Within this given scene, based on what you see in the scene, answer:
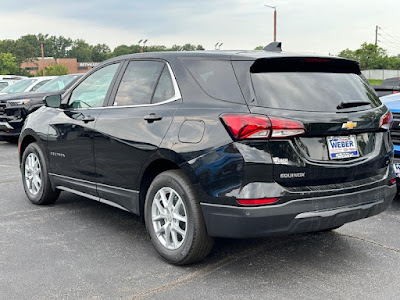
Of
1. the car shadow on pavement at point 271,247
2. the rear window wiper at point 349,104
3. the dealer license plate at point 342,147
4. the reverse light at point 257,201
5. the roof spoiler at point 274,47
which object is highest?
the roof spoiler at point 274,47

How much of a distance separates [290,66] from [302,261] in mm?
1593

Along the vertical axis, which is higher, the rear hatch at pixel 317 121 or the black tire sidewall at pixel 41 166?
the rear hatch at pixel 317 121

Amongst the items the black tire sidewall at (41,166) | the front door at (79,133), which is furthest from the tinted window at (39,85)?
the front door at (79,133)

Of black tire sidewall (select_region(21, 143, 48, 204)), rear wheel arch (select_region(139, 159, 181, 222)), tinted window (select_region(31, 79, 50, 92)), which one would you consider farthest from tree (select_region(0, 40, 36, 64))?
rear wheel arch (select_region(139, 159, 181, 222))

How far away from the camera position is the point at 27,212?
5.81m

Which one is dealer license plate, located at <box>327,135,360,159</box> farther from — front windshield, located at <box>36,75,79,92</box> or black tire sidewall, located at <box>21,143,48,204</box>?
front windshield, located at <box>36,75,79,92</box>

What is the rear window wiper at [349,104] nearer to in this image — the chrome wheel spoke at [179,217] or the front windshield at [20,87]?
the chrome wheel spoke at [179,217]

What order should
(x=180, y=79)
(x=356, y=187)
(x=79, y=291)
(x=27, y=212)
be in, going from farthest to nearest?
(x=27, y=212) < (x=180, y=79) < (x=356, y=187) < (x=79, y=291)

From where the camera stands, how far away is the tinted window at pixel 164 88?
4266 millimetres

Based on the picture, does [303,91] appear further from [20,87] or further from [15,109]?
[20,87]


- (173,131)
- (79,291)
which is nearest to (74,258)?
(79,291)

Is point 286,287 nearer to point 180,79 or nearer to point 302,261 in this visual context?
point 302,261

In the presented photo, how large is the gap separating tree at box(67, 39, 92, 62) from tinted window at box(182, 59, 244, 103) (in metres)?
146

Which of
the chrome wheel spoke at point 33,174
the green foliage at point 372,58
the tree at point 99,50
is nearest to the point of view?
the chrome wheel spoke at point 33,174
